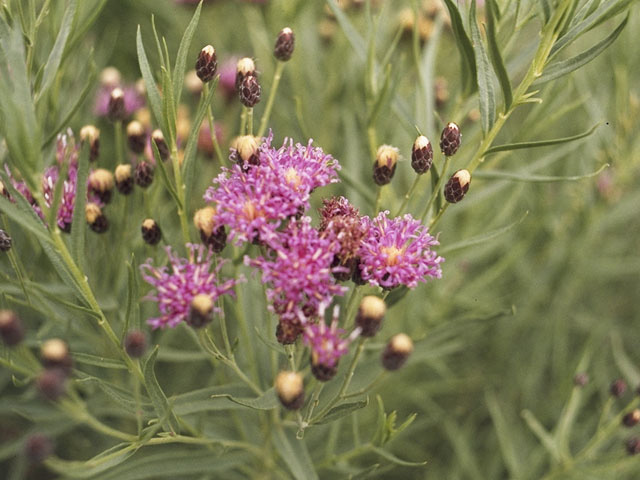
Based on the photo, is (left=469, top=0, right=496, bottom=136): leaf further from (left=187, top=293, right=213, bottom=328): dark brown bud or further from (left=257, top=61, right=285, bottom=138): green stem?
(left=187, top=293, right=213, bottom=328): dark brown bud

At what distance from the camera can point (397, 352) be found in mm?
947

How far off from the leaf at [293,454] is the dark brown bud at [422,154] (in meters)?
0.59

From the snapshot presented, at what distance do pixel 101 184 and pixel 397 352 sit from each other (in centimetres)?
70

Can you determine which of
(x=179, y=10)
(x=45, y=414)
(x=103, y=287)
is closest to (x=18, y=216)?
(x=103, y=287)

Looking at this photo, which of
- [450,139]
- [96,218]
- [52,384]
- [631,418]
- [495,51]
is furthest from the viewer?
[631,418]

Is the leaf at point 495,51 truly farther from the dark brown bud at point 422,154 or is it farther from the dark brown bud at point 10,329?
the dark brown bud at point 10,329

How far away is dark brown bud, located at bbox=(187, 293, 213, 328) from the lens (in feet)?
2.99

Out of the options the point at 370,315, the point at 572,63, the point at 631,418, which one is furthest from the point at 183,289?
the point at 631,418

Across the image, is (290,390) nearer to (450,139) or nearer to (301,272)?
(301,272)

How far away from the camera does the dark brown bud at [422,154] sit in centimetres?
109

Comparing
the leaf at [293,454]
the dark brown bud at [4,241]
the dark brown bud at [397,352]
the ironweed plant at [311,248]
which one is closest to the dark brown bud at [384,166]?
the ironweed plant at [311,248]

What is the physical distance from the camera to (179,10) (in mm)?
2320

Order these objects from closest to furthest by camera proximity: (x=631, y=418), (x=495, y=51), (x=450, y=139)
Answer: (x=495, y=51)
(x=450, y=139)
(x=631, y=418)

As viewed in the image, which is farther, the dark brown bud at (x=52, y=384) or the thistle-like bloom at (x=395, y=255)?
the thistle-like bloom at (x=395, y=255)
